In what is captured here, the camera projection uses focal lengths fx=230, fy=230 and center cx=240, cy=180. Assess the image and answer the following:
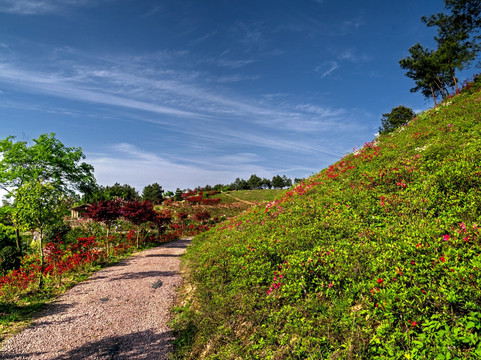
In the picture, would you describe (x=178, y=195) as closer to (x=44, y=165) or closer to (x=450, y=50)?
(x=44, y=165)

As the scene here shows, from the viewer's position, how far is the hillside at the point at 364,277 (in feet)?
9.38

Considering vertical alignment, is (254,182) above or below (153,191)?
above

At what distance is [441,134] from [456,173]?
4955mm

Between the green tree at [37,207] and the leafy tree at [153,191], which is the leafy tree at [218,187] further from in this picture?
the green tree at [37,207]

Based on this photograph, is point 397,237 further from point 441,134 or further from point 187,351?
point 441,134

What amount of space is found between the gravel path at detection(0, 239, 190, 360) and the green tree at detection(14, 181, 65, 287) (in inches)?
101

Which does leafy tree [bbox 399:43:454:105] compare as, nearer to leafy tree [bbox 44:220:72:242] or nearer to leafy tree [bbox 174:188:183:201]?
leafy tree [bbox 44:220:72:242]

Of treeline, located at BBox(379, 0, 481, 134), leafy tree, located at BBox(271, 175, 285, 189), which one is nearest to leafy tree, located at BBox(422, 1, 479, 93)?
treeline, located at BBox(379, 0, 481, 134)

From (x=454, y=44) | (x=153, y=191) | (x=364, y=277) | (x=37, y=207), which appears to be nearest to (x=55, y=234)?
(x=37, y=207)

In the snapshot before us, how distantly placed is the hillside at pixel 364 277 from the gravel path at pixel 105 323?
2.70ft

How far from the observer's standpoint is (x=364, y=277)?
4.00 m

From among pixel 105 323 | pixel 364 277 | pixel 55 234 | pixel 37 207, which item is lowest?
pixel 105 323

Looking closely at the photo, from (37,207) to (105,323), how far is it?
589cm

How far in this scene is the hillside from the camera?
2.86m
